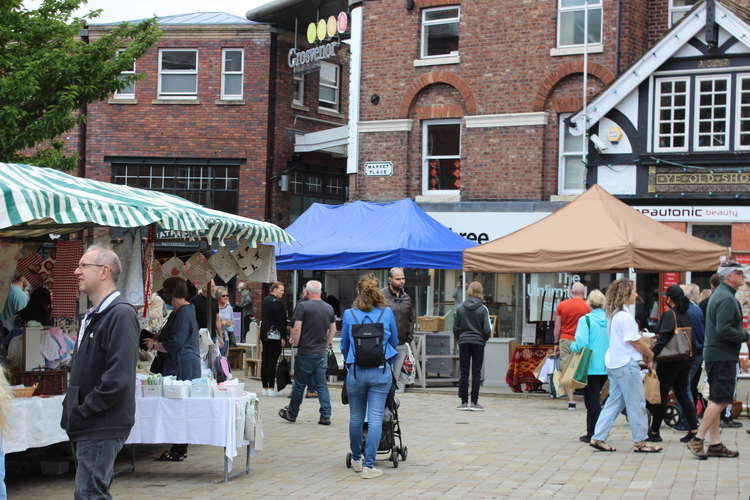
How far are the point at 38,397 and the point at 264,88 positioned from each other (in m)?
22.0

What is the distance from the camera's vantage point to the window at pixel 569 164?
2350 cm

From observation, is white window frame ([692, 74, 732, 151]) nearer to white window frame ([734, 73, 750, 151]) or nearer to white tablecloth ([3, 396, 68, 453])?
white window frame ([734, 73, 750, 151])

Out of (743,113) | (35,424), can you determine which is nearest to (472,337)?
(35,424)

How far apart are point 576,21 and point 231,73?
11132 millimetres

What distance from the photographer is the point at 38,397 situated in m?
9.47

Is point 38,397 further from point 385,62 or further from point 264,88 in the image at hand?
point 264,88

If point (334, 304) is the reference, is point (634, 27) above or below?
above

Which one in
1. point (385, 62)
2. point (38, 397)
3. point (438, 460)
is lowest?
point (438, 460)

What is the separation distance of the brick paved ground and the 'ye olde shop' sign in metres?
15.5

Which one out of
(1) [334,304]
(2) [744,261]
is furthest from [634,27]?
(1) [334,304]

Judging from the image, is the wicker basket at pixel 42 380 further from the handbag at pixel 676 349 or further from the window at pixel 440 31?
the window at pixel 440 31

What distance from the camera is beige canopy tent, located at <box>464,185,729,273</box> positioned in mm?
15844

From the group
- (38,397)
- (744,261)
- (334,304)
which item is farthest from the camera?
(334,304)

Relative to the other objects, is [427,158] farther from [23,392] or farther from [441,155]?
[23,392]
